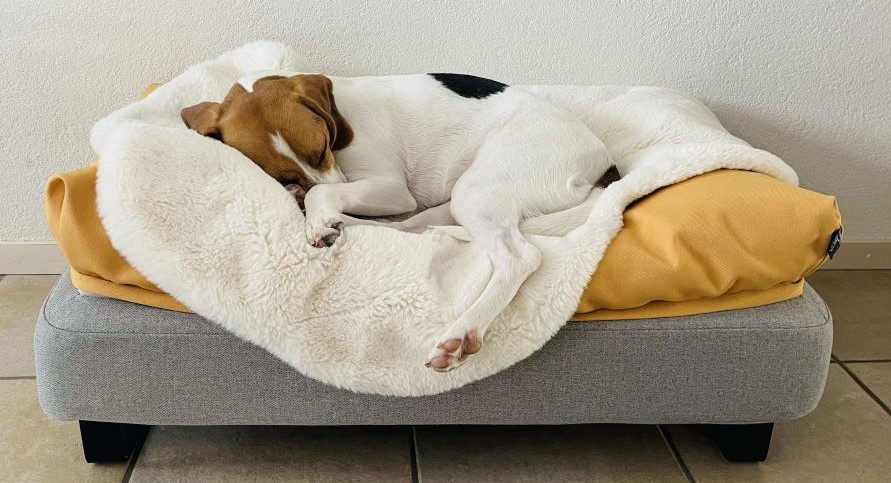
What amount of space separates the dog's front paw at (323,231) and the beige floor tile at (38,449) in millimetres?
729

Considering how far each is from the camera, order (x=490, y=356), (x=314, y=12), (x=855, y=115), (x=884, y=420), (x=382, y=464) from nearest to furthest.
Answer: (x=490, y=356), (x=382, y=464), (x=884, y=420), (x=314, y=12), (x=855, y=115)

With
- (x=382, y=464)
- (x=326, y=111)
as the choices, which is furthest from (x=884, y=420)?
(x=326, y=111)

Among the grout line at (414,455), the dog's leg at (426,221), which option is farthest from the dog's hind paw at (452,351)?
the dog's leg at (426,221)

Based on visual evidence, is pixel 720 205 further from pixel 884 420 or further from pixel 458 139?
pixel 884 420

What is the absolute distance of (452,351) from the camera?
167 centimetres

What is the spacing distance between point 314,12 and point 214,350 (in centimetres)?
138

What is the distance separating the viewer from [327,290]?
175cm

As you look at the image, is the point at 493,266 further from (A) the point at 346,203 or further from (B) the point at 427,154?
(B) the point at 427,154

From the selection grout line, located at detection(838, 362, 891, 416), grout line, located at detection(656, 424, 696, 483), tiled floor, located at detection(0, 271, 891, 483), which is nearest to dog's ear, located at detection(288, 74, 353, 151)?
tiled floor, located at detection(0, 271, 891, 483)

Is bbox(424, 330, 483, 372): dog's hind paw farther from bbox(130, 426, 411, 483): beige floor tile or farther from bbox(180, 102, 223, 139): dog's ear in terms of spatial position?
bbox(180, 102, 223, 139): dog's ear

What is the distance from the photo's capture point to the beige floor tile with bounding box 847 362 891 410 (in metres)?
2.35

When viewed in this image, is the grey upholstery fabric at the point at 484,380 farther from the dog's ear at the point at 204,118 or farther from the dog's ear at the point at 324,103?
the dog's ear at the point at 324,103

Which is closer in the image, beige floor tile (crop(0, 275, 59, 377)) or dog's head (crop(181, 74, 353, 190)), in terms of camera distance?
dog's head (crop(181, 74, 353, 190))

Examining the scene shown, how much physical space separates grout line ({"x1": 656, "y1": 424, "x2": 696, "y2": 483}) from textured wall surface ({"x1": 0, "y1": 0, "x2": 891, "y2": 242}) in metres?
1.29
